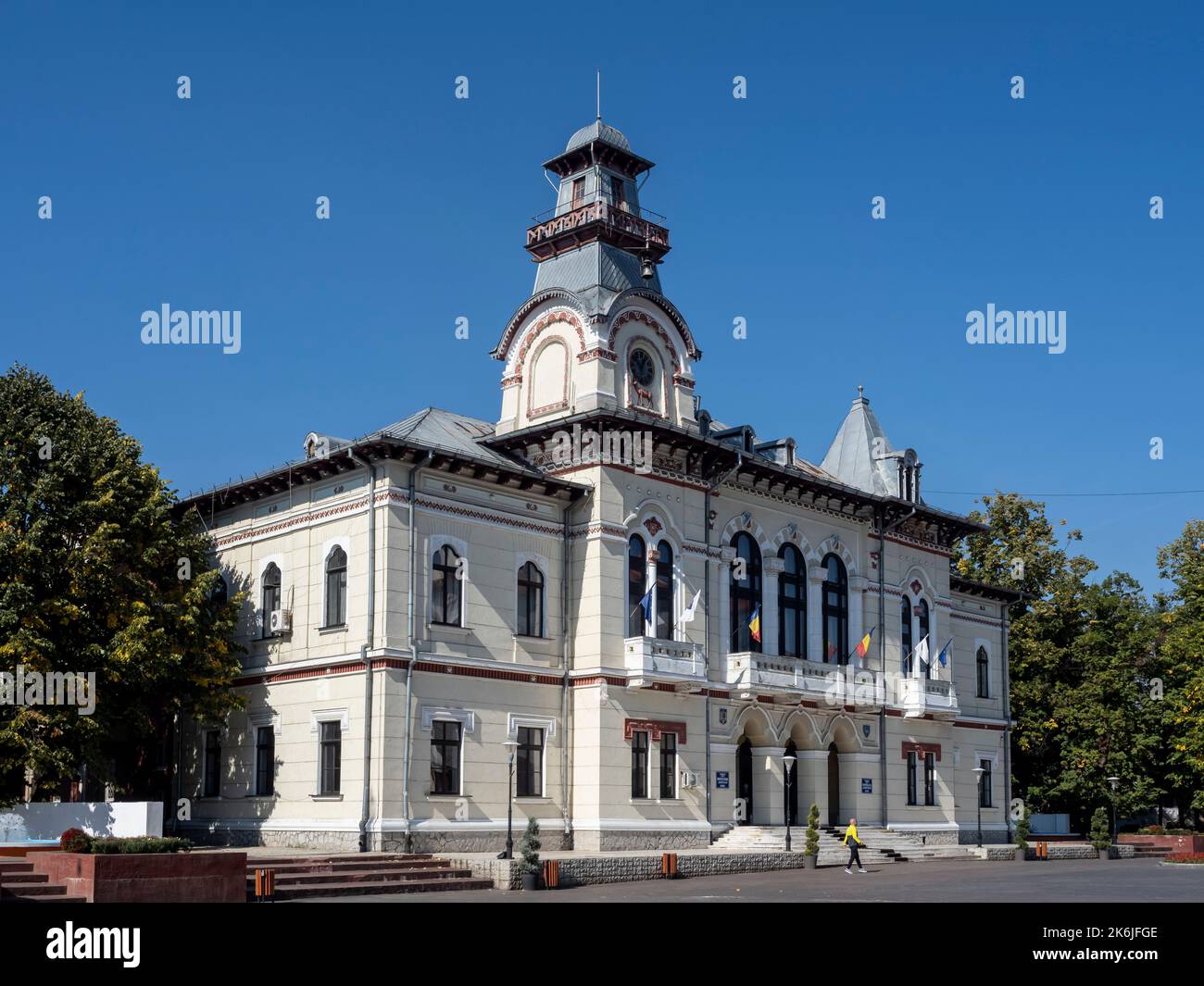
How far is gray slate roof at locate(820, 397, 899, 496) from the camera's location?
1882 inches

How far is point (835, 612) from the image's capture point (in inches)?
1746

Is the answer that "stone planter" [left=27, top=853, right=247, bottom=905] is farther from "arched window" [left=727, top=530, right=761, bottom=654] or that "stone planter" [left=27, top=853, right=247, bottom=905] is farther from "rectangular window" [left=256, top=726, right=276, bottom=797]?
"arched window" [left=727, top=530, right=761, bottom=654]

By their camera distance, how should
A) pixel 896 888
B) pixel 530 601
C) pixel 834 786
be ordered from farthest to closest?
pixel 834 786 → pixel 530 601 → pixel 896 888

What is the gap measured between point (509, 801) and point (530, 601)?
744cm

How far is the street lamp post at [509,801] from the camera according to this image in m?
31.2

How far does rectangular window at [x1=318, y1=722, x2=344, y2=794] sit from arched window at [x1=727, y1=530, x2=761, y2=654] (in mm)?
12005

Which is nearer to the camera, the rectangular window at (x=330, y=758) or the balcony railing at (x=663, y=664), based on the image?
the rectangular window at (x=330, y=758)

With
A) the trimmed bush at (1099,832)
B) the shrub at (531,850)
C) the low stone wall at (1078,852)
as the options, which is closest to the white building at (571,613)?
the shrub at (531,850)

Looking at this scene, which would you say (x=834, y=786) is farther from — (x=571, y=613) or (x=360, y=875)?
(x=360, y=875)

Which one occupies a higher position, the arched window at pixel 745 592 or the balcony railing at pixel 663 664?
the arched window at pixel 745 592

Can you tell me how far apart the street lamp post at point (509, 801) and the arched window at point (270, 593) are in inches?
306

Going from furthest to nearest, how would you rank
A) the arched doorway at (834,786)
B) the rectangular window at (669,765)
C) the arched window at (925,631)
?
the arched window at (925,631), the arched doorway at (834,786), the rectangular window at (669,765)

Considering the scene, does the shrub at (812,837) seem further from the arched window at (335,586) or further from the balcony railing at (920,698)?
the arched window at (335,586)

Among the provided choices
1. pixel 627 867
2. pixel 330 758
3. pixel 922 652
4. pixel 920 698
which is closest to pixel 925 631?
pixel 922 652
